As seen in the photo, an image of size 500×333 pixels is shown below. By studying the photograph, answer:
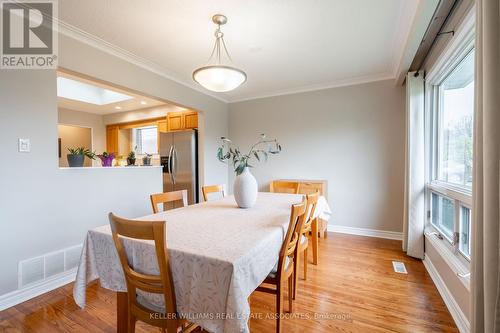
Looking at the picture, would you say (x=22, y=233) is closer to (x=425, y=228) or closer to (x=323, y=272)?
(x=323, y=272)

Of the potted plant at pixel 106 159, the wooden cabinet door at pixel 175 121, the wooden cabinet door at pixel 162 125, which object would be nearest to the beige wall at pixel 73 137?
the wooden cabinet door at pixel 162 125

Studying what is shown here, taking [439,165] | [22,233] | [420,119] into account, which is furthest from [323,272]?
[22,233]

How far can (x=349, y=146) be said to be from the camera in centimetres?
364

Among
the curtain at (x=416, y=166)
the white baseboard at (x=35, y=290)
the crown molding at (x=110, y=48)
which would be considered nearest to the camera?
the white baseboard at (x=35, y=290)

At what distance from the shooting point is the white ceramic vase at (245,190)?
1.95m

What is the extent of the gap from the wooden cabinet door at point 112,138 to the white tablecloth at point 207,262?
4.87m

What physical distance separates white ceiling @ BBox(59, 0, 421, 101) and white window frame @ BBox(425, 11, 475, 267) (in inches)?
16.5

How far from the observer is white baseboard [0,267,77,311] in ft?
5.97

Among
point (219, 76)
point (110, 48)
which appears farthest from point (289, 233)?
point (110, 48)

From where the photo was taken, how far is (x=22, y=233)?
1.93 meters

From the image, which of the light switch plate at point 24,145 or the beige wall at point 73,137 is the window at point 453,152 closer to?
the light switch plate at point 24,145

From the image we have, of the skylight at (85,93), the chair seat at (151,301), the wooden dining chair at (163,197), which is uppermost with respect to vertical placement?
the skylight at (85,93)

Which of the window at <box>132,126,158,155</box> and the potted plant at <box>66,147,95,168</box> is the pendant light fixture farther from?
the window at <box>132,126,158,155</box>

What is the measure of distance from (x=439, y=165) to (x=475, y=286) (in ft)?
6.27
